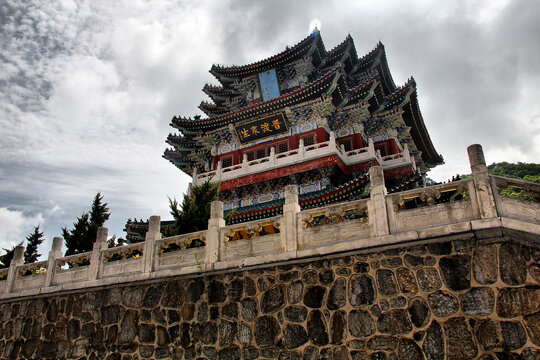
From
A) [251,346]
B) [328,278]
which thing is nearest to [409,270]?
[328,278]

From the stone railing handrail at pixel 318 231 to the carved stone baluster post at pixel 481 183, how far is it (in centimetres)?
1

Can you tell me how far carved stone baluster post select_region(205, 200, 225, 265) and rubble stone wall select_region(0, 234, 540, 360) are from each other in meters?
0.39

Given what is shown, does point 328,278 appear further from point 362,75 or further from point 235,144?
point 362,75

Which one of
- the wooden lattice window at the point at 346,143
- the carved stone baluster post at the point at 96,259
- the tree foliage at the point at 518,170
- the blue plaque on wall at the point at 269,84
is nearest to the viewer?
the carved stone baluster post at the point at 96,259

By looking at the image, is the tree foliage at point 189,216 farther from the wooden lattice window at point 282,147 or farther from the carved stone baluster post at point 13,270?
the wooden lattice window at point 282,147

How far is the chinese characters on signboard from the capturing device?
66.9 feet

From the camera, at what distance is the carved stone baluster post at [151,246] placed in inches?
382

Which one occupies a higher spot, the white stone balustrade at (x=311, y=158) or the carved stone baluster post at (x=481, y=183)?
the white stone balustrade at (x=311, y=158)

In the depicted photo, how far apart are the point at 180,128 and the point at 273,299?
53.3 feet

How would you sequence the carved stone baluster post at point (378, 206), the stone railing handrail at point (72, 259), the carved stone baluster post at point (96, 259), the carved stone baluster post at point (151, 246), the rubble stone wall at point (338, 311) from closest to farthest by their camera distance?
the rubble stone wall at point (338, 311), the carved stone baluster post at point (378, 206), the carved stone baluster post at point (151, 246), the carved stone baluster post at point (96, 259), the stone railing handrail at point (72, 259)

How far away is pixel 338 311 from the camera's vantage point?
24.6 ft

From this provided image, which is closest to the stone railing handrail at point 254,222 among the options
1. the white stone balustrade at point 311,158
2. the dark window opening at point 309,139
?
the white stone balustrade at point 311,158

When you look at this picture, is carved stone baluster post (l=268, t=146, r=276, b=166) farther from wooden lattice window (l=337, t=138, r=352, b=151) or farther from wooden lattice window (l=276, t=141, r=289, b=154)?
wooden lattice window (l=337, t=138, r=352, b=151)

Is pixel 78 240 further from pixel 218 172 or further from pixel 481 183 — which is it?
pixel 481 183
